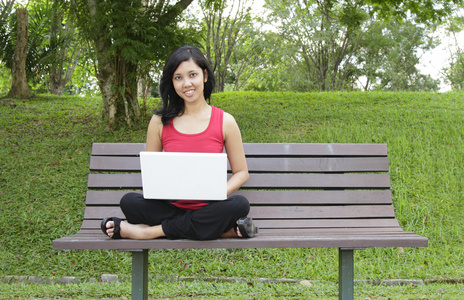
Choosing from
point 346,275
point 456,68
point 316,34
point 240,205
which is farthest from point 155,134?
point 456,68

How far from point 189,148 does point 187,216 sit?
426 mm

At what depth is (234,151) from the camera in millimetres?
2934

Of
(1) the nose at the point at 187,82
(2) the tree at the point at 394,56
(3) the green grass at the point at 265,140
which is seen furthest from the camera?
(2) the tree at the point at 394,56

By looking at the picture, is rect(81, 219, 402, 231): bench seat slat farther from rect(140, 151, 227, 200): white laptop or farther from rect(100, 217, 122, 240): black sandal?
rect(140, 151, 227, 200): white laptop

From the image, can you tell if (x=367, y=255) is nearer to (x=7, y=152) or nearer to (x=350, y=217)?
(x=350, y=217)

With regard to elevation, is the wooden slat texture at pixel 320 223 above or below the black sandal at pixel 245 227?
below

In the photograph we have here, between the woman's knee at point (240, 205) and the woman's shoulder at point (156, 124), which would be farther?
the woman's shoulder at point (156, 124)

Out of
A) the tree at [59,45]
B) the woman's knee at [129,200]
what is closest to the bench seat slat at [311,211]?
the woman's knee at [129,200]

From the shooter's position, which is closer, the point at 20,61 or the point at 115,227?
the point at 115,227

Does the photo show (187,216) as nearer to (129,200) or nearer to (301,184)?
(129,200)

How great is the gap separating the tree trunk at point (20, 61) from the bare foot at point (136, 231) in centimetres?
883

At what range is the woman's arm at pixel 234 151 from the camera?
114 inches

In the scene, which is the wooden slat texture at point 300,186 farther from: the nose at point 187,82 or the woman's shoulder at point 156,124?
the nose at point 187,82

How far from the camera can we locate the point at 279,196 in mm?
3297
